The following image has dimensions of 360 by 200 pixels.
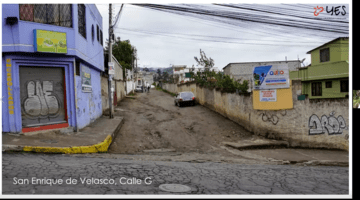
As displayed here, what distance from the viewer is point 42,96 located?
9242 millimetres

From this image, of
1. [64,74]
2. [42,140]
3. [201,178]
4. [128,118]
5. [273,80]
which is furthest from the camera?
[128,118]

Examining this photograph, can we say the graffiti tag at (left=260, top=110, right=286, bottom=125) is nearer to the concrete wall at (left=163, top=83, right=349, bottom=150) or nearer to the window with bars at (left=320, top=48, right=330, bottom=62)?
the concrete wall at (left=163, top=83, right=349, bottom=150)

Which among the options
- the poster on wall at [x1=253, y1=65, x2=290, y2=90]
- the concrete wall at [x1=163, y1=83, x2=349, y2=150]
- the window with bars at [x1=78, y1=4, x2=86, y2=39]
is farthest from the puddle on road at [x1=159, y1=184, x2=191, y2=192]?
the window with bars at [x1=78, y1=4, x2=86, y2=39]

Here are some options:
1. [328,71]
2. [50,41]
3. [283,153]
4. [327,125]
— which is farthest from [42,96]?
[328,71]

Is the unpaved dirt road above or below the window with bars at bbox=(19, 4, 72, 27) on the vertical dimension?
below

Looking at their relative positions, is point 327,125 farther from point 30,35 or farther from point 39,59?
point 30,35

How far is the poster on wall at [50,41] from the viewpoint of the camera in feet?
28.0

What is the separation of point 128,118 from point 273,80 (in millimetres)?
8764

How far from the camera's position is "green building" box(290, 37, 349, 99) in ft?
59.2

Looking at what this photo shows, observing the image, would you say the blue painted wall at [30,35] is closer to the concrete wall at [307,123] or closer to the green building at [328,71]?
the concrete wall at [307,123]

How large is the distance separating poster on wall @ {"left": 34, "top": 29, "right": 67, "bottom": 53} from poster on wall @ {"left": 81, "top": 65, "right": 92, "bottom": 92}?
2.09m

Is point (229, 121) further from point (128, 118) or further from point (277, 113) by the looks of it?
point (128, 118)
